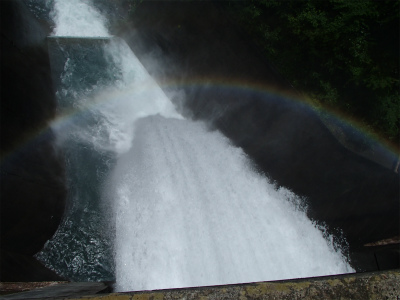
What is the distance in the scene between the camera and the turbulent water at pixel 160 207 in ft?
17.4

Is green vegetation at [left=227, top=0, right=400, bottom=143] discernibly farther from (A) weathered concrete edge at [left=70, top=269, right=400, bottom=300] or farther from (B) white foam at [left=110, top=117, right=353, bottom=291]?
(A) weathered concrete edge at [left=70, top=269, right=400, bottom=300]

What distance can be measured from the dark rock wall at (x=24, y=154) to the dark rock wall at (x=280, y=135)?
3324 mm

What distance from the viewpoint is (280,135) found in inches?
233

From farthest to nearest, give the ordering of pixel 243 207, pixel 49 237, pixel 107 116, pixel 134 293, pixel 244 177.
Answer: pixel 107 116
pixel 244 177
pixel 243 207
pixel 49 237
pixel 134 293

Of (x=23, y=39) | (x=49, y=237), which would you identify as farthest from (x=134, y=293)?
(x=23, y=39)

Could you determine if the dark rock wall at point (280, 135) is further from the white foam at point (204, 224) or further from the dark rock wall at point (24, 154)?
the dark rock wall at point (24, 154)

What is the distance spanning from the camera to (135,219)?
19.0 feet

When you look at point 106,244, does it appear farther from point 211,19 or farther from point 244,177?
point 211,19

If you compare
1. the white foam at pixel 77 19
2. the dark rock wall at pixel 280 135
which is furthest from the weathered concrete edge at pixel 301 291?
the white foam at pixel 77 19

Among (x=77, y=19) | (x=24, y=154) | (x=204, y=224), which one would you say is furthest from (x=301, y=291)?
(x=77, y=19)

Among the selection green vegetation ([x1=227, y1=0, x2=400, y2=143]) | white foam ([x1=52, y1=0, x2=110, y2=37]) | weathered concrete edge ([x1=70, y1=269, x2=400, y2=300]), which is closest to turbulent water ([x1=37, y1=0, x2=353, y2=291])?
white foam ([x1=52, y1=0, x2=110, y2=37])

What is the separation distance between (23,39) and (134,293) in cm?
637

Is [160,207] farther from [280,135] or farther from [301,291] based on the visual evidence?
[301,291]

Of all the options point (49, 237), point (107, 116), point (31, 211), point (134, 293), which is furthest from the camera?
point (107, 116)
